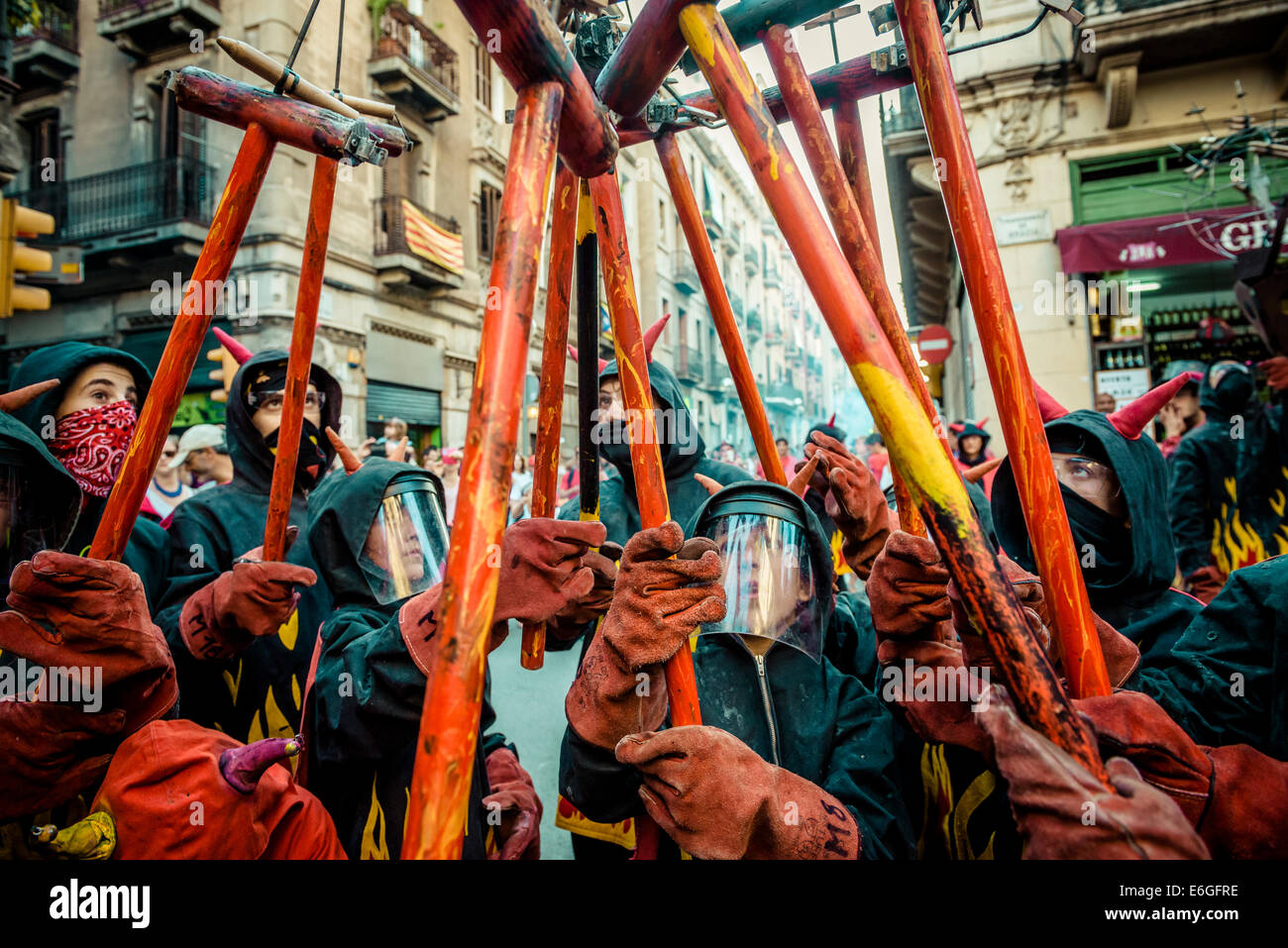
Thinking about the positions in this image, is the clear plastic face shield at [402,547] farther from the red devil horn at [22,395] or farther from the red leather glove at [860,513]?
the red leather glove at [860,513]

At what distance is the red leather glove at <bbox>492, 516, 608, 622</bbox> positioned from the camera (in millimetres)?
1259

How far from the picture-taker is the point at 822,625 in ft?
5.93

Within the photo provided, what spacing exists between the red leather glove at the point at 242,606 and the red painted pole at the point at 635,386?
0.93m

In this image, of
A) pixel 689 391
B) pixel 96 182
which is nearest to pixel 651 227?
pixel 689 391

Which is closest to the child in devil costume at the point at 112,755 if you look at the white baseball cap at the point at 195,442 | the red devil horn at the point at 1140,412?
the red devil horn at the point at 1140,412

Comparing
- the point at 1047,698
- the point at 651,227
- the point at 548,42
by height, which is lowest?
the point at 1047,698

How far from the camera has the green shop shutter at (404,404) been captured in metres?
14.7

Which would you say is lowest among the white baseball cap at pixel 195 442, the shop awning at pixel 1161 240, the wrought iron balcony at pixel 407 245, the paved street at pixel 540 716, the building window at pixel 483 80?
the paved street at pixel 540 716

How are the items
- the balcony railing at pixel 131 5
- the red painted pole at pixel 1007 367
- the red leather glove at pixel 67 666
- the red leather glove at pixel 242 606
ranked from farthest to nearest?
the balcony railing at pixel 131 5 → the red leather glove at pixel 242 606 → the red leather glove at pixel 67 666 → the red painted pole at pixel 1007 367

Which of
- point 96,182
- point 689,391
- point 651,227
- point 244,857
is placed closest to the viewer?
point 244,857

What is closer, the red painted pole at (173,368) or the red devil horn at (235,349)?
the red painted pole at (173,368)

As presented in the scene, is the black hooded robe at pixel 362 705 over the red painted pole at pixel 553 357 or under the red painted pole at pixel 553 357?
under

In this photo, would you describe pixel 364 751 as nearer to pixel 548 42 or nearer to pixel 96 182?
pixel 548 42
